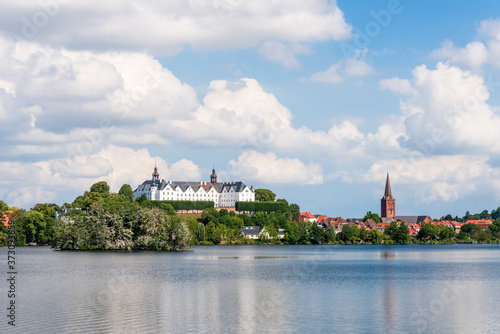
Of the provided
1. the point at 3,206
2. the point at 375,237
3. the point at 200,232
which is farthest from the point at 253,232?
the point at 3,206

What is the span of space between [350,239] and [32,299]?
156392 mm

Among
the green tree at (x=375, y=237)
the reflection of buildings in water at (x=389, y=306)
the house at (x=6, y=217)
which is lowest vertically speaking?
the reflection of buildings in water at (x=389, y=306)

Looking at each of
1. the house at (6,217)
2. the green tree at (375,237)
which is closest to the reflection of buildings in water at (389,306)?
the house at (6,217)

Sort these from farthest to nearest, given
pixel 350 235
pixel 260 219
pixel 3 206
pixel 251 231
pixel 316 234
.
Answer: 1. pixel 350 235
2. pixel 260 219
3. pixel 316 234
4. pixel 251 231
5. pixel 3 206

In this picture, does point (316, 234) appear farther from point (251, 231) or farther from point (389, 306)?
point (389, 306)

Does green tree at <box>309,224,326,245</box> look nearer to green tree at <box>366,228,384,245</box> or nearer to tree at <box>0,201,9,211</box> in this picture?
green tree at <box>366,228,384,245</box>

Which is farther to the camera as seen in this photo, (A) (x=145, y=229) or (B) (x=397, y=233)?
(B) (x=397, y=233)

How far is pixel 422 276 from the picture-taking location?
59.0 meters

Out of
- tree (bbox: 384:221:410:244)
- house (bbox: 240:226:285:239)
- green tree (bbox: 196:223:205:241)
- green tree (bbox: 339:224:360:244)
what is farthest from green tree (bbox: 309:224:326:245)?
green tree (bbox: 196:223:205:241)

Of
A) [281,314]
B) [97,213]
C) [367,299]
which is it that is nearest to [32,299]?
[281,314]

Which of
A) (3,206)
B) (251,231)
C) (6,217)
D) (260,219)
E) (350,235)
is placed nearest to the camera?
(6,217)

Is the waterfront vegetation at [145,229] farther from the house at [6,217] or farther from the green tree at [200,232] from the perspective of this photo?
the house at [6,217]

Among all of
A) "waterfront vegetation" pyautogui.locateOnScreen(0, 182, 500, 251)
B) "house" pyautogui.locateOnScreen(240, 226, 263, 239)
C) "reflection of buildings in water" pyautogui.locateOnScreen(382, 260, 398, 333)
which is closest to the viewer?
"reflection of buildings in water" pyautogui.locateOnScreen(382, 260, 398, 333)

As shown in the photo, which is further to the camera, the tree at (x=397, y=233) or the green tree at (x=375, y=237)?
the tree at (x=397, y=233)
